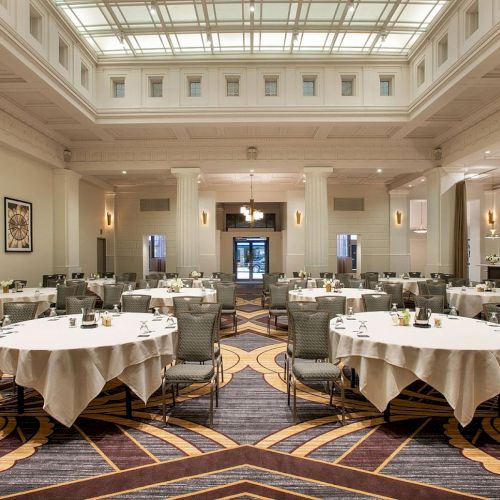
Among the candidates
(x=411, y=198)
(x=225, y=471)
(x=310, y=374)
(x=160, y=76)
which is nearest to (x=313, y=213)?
(x=160, y=76)

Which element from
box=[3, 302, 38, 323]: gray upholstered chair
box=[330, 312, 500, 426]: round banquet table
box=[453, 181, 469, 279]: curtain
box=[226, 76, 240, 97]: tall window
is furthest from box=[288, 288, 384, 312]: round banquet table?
box=[226, 76, 240, 97]: tall window

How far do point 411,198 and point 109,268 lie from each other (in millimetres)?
12761

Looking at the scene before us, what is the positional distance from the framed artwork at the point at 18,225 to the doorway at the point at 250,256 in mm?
11109

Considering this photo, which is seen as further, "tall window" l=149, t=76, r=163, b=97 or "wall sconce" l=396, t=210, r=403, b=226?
"wall sconce" l=396, t=210, r=403, b=226

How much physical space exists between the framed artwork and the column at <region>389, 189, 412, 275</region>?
41.4 ft

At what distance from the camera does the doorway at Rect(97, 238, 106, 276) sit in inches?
594

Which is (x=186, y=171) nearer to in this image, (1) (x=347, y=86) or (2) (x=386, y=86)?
(1) (x=347, y=86)

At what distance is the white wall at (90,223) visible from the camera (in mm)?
13484

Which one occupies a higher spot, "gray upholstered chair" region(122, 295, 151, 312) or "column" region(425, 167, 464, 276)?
"column" region(425, 167, 464, 276)

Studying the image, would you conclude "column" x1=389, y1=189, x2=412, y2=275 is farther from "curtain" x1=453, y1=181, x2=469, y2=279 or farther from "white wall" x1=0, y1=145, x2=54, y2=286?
"white wall" x1=0, y1=145, x2=54, y2=286

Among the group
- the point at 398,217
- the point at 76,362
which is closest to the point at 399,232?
the point at 398,217

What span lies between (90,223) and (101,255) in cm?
163

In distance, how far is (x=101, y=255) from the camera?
1532 cm

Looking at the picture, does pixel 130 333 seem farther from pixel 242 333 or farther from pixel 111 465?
pixel 242 333
